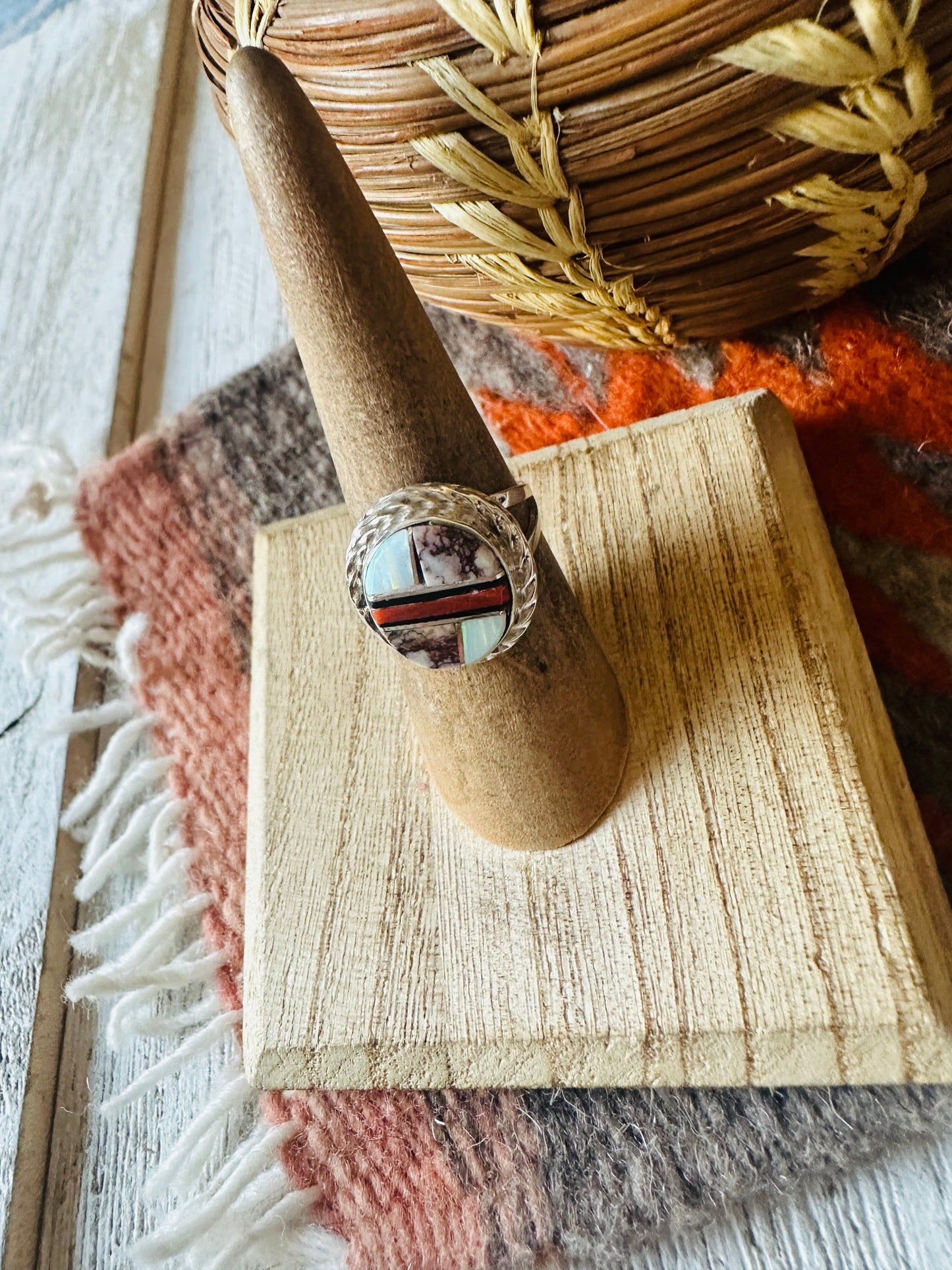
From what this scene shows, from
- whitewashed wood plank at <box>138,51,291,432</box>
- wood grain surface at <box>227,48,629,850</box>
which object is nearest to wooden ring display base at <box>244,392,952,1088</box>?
wood grain surface at <box>227,48,629,850</box>

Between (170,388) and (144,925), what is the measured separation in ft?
1.30

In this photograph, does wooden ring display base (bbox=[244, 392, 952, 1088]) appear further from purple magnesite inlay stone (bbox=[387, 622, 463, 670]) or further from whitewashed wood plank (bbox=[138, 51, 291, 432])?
whitewashed wood plank (bbox=[138, 51, 291, 432])

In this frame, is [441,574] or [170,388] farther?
[170,388]

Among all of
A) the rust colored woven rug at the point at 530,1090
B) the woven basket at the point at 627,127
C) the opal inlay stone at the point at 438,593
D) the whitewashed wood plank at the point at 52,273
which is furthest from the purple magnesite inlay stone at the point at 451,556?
the whitewashed wood plank at the point at 52,273

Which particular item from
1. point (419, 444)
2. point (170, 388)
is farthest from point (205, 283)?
point (419, 444)

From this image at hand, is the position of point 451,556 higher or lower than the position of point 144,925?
higher

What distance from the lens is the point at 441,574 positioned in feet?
1.05

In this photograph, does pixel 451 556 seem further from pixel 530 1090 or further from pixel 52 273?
pixel 52 273

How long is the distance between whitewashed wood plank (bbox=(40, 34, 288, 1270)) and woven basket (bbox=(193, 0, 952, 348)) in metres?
0.35

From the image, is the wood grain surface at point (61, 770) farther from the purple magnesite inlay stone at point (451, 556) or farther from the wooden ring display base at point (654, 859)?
the purple magnesite inlay stone at point (451, 556)

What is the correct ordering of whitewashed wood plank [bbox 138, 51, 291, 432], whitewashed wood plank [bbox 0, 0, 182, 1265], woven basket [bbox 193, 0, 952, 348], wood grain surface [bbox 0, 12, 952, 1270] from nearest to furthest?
Answer: woven basket [bbox 193, 0, 952, 348], wood grain surface [bbox 0, 12, 952, 1270], whitewashed wood plank [bbox 0, 0, 182, 1265], whitewashed wood plank [bbox 138, 51, 291, 432]

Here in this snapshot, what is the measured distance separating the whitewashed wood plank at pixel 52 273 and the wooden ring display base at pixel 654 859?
0.68 ft

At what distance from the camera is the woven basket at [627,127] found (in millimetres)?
310

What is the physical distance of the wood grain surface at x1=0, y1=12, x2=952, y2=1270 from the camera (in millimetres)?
411
